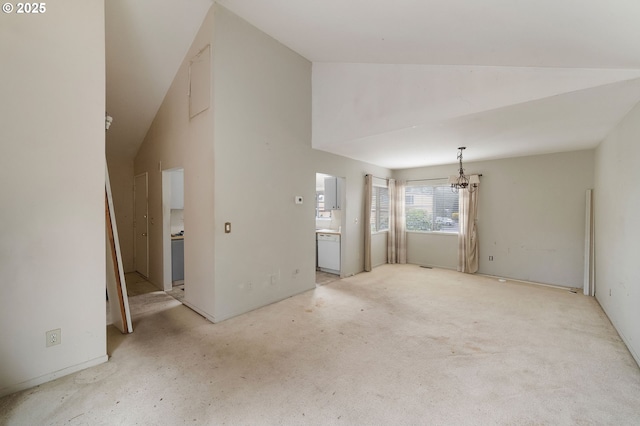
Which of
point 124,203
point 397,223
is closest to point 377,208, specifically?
point 397,223

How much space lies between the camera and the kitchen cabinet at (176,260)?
4.55 meters

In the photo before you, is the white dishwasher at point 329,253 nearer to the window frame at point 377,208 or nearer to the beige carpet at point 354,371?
the window frame at point 377,208

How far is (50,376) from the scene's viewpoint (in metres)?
2.09

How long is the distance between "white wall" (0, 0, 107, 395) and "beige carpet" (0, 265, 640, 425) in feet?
1.06

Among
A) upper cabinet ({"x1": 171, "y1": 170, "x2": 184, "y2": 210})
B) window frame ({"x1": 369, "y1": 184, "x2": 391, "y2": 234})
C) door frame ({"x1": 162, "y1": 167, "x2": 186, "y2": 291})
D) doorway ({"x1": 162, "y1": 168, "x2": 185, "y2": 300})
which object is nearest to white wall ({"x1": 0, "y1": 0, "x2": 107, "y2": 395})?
doorway ({"x1": 162, "y1": 168, "x2": 185, "y2": 300})

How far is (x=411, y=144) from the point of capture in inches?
169

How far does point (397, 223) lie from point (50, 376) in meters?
6.05

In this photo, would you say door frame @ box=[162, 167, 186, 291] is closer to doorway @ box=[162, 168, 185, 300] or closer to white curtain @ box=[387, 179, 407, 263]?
doorway @ box=[162, 168, 185, 300]

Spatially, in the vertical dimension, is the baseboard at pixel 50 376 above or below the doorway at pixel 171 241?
below

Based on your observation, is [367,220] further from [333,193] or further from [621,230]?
[621,230]

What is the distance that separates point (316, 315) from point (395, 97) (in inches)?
117

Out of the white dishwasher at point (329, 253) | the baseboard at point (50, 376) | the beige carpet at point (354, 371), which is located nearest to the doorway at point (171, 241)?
the beige carpet at point (354, 371)

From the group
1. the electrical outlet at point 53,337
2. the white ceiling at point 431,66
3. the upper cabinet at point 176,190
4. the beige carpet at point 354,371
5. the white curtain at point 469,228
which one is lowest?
the beige carpet at point 354,371

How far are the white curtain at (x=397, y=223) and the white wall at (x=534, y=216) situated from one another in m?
1.07
